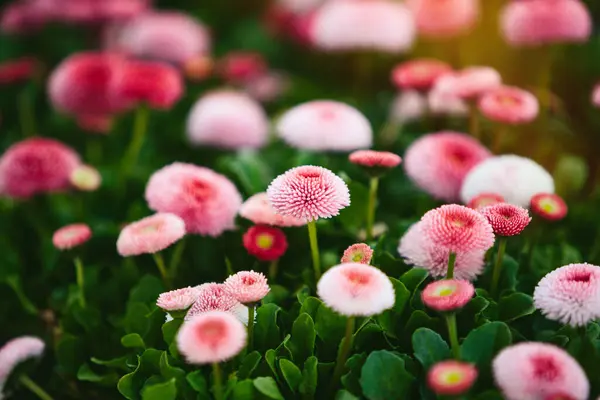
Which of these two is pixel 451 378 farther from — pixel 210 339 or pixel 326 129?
pixel 326 129

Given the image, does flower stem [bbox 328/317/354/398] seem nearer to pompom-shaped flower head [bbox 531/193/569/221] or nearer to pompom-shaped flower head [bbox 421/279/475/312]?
pompom-shaped flower head [bbox 421/279/475/312]

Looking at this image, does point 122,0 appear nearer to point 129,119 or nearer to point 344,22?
point 129,119

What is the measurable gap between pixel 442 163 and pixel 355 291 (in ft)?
1.72

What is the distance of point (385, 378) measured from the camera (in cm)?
84

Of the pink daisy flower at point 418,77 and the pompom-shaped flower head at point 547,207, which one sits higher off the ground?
the pink daisy flower at point 418,77

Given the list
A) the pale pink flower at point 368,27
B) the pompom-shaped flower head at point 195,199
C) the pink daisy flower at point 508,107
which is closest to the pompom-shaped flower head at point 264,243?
the pompom-shaped flower head at point 195,199

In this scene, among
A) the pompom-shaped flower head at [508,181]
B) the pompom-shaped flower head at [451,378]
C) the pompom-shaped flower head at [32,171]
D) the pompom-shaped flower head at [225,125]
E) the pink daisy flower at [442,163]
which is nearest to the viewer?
the pompom-shaped flower head at [451,378]

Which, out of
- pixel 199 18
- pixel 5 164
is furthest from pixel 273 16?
pixel 5 164

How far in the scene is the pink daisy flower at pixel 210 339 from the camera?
0.75m

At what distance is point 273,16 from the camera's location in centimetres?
254

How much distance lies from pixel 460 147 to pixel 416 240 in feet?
1.04

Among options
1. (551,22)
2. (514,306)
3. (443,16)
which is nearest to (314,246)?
(514,306)

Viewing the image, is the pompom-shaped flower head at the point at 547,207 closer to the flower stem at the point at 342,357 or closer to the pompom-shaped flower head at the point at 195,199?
the flower stem at the point at 342,357

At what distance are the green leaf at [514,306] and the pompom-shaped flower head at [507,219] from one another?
11 cm
